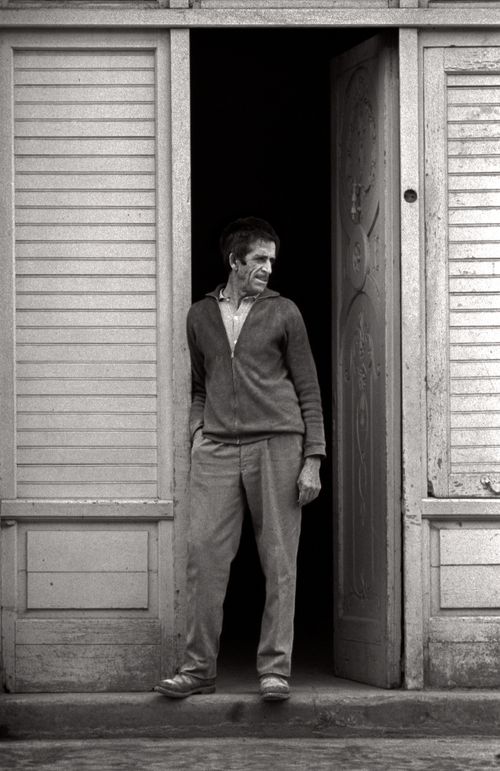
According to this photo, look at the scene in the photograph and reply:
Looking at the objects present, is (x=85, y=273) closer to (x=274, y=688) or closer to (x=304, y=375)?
(x=304, y=375)

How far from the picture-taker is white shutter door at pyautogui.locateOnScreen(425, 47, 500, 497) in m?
6.80

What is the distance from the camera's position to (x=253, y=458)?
6.54m

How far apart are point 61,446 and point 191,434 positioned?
622mm

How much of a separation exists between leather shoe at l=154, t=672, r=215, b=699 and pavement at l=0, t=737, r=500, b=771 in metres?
0.22

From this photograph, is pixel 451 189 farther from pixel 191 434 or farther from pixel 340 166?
pixel 191 434

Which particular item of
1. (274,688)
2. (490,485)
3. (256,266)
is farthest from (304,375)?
(274,688)

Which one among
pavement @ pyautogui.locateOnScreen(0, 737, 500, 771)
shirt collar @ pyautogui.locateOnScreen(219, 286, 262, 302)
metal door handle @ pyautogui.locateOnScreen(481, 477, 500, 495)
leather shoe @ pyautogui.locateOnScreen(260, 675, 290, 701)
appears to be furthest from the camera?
metal door handle @ pyautogui.locateOnScreen(481, 477, 500, 495)

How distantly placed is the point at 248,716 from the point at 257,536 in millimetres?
807

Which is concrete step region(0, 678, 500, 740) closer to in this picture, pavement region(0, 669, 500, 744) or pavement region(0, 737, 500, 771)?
pavement region(0, 669, 500, 744)

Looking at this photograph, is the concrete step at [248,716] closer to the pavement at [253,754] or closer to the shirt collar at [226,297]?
the pavement at [253,754]

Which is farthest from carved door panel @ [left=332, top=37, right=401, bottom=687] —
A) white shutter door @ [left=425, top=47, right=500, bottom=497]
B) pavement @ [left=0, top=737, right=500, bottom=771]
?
pavement @ [left=0, top=737, right=500, bottom=771]

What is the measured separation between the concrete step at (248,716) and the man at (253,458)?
11cm

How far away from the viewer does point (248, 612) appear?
936 cm

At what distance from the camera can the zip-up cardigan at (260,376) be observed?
6535 mm
